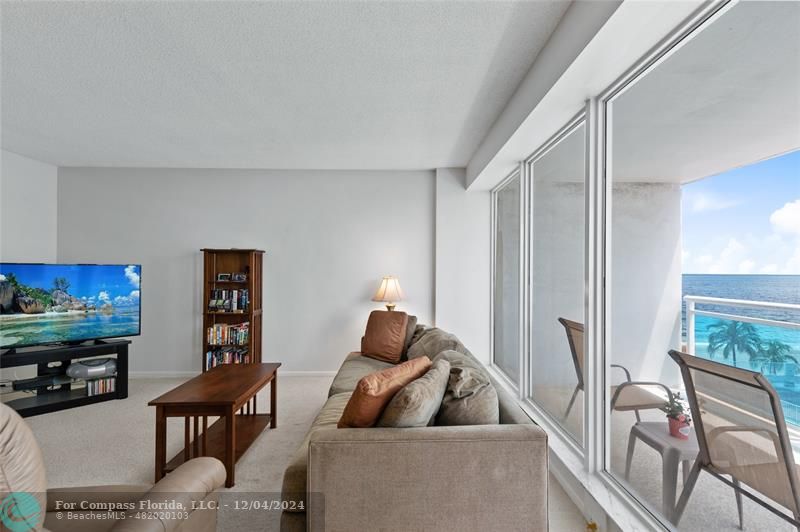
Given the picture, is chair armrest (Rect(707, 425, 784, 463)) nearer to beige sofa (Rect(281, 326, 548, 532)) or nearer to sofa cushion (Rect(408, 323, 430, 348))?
beige sofa (Rect(281, 326, 548, 532))

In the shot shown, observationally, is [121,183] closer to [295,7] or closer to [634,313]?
[295,7]

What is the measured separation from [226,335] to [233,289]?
57 centimetres

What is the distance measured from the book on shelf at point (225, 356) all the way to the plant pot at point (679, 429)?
430cm

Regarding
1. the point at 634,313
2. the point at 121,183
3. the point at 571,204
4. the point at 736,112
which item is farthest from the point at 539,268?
the point at 121,183

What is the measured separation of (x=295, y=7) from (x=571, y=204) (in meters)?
1.93

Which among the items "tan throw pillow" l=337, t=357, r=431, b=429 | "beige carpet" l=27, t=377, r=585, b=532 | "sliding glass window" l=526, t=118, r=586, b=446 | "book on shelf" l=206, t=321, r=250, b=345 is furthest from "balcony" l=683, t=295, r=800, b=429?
"book on shelf" l=206, t=321, r=250, b=345

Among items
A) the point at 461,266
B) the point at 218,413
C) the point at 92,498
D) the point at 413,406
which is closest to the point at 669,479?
the point at 413,406

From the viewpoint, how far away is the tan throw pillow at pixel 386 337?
386cm

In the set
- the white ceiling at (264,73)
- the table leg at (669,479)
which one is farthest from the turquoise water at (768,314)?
the white ceiling at (264,73)

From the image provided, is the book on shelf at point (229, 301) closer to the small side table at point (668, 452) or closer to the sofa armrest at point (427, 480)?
the sofa armrest at point (427, 480)

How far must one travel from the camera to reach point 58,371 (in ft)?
13.4

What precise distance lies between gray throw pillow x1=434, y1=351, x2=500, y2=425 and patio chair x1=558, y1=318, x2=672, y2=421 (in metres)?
0.62

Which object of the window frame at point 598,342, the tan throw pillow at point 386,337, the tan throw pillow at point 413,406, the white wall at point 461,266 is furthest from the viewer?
the white wall at point 461,266

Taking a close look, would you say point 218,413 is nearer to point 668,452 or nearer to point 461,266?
point 668,452
